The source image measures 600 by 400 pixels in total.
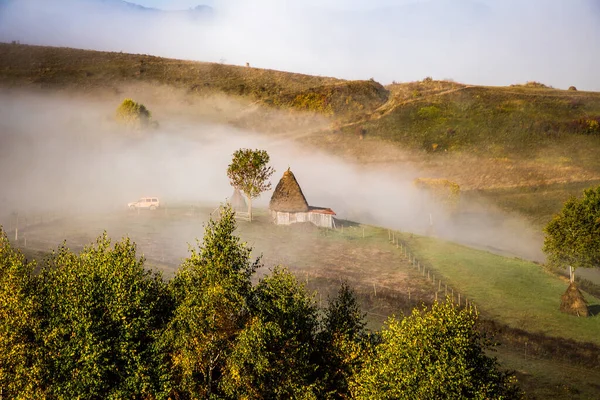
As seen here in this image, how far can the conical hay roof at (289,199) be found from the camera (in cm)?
8275

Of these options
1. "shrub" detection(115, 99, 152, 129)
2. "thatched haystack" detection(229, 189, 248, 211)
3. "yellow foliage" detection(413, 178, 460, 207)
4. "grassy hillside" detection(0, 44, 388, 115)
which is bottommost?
"thatched haystack" detection(229, 189, 248, 211)

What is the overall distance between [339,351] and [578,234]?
112 feet

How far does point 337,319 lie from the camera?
3591cm

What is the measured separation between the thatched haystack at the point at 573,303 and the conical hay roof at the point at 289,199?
37992 mm

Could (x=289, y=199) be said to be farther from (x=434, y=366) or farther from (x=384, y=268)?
(x=434, y=366)

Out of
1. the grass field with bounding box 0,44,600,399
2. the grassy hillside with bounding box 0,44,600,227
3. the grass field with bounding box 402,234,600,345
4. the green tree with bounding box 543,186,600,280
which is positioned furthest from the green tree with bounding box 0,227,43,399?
the grassy hillside with bounding box 0,44,600,227

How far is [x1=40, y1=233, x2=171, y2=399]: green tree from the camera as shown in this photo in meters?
29.5

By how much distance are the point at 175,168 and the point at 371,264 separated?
78.3 m

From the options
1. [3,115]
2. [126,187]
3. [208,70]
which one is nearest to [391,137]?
[126,187]

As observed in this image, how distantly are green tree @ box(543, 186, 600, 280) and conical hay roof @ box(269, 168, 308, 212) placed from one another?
33553 millimetres

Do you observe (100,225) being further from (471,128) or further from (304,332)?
(471,128)

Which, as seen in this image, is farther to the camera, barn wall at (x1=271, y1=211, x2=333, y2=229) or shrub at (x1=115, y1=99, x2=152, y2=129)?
shrub at (x1=115, y1=99, x2=152, y2=129)

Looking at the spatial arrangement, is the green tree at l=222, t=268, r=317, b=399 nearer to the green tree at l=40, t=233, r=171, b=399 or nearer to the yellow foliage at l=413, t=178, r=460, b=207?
the green tree at l=40, t=233, r=171, b=399

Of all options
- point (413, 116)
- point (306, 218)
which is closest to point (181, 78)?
point (413, 116)
